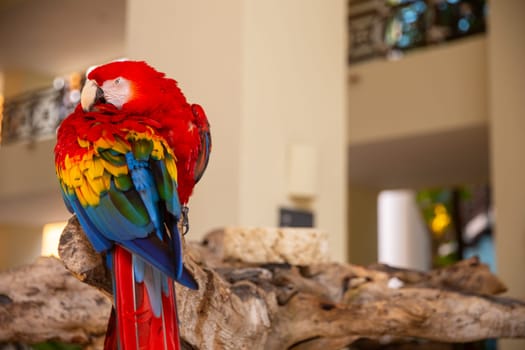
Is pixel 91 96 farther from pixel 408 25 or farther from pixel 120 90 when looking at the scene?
pixel 408 25

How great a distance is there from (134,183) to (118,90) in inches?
7.7

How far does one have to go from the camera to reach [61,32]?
Answer: 4473 mm

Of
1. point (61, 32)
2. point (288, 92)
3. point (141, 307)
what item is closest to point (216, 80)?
point (288, 92)

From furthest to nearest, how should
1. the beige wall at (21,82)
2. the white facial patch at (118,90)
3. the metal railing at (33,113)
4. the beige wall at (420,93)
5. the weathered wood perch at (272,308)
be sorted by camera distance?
the beige wall at (420,93) → the metal railing at (33,113) → the beige wall at (21,82) → the weathered wood perch at (272,308) → the white facial patch at (118,90)

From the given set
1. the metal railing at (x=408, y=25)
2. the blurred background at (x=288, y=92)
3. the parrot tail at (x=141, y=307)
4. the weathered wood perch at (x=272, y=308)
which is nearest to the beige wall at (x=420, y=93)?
the blurred background at (x=288, y=92)

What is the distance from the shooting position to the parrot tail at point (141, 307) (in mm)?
1269

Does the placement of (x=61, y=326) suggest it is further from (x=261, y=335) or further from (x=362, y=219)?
(x=362, y=219)

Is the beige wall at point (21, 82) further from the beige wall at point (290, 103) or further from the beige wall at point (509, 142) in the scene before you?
the beige wall at point (509, 142)

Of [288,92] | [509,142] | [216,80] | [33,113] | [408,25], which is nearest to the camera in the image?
[216,80]

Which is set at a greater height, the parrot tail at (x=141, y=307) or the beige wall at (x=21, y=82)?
the beige wall at (x=21, y=82)

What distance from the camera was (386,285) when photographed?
2.64 meters

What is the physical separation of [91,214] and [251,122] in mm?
Answer: 2627

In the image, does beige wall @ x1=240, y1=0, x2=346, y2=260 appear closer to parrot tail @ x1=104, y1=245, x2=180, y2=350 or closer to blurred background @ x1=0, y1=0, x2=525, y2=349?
blurred background @ x1=0, y1=0, x2=525, y2=349

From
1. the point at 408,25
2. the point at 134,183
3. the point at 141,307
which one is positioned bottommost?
the point at 141,307
